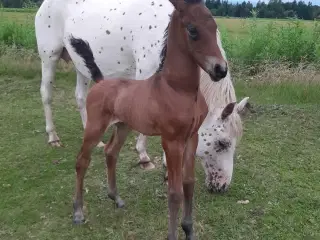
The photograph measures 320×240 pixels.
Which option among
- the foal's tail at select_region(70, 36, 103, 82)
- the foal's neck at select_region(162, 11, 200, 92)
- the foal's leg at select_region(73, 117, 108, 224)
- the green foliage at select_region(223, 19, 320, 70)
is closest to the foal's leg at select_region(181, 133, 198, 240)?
the foal's neck at select_region(162, 11, 200, 92)

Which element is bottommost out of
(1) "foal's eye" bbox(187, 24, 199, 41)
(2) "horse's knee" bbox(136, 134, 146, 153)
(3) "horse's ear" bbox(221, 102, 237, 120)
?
(2) "horse's knee" bbox(136, 134, 146, 153)

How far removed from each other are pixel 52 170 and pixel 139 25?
5.29 ft

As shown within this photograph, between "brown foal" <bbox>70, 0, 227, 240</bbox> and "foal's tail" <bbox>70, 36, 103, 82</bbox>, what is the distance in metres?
1.36

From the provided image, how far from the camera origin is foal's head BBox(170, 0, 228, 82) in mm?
2340

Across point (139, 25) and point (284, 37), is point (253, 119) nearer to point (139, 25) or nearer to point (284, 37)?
point (139, 25)

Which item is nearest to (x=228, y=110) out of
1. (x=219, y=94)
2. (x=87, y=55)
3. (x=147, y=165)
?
(x=219, y=94)

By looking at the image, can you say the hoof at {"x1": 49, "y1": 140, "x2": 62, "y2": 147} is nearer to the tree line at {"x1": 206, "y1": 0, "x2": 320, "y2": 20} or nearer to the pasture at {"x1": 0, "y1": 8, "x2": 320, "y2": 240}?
the pasture at {"x1": 0, "y1": 8, "x2": 320, "y2": 240}

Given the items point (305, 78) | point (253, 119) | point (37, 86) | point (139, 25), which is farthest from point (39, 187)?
point (305, 78)

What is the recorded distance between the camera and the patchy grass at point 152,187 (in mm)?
3365

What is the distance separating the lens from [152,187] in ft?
13.1

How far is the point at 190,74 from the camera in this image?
2600 mm

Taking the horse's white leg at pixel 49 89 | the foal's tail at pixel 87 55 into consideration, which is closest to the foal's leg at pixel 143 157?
the foal's tail at pixel 87 55

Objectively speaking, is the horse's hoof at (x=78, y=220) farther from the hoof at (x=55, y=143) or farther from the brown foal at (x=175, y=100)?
the hoof at (x=55, y=143)

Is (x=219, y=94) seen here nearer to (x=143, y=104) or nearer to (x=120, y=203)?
(x=143, y=104)
